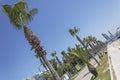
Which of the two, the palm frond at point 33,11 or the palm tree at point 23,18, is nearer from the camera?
the palm tree at point 23,18

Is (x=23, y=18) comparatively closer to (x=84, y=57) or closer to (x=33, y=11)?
(x=33, y=11)

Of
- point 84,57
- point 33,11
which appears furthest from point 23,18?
point 84,57

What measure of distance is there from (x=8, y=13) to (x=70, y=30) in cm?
3505

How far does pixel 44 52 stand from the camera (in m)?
22.2

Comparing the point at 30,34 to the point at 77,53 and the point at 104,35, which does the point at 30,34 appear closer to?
the point at 77,53

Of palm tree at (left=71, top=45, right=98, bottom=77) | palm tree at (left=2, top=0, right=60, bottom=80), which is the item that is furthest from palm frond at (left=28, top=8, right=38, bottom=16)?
palm tree at (left=71, top=45, right=98, bottom=77)

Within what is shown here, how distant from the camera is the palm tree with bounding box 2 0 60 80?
22297 millimetres

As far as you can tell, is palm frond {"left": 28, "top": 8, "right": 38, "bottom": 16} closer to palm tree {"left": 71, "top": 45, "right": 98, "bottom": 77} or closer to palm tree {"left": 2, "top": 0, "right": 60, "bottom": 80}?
palm tree {"left": 2, "top": 0, "right": 60, "bottom": 80}

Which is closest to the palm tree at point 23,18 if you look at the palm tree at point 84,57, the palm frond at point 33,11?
the palm frond at point 33,11

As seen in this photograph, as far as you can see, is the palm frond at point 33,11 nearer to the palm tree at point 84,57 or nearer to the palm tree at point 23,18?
the palm tree at point 23,18

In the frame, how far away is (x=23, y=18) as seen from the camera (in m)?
23.9

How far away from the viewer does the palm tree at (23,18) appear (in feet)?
73.2

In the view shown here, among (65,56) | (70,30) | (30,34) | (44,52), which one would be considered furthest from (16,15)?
(65,56)

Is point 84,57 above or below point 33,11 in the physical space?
below
